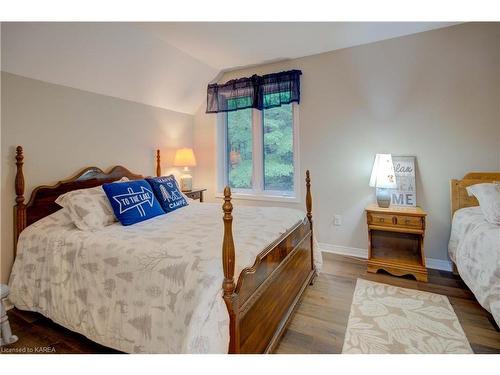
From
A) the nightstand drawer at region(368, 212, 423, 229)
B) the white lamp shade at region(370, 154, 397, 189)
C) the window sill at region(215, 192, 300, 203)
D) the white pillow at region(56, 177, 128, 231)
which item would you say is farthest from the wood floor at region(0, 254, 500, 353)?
the window sill at region(215, 192, 300, 203)

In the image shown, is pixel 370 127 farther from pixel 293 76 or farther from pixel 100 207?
pixel 100 207

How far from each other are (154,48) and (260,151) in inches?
71.6

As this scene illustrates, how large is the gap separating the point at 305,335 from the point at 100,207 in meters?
1.84

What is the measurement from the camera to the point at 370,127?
9.86ft

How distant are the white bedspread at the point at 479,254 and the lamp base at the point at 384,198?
0.61 meters

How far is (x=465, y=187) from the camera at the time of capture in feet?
8.25

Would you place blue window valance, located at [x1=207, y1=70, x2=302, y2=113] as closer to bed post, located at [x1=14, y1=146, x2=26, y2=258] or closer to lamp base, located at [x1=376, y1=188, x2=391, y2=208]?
lamp base, located at [x1=376, y1=188, x2=391, y2=208]

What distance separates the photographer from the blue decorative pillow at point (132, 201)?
206cm

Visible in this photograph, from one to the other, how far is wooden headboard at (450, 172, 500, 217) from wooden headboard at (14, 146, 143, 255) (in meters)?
3.64

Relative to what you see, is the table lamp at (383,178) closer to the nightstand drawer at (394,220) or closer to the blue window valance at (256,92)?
the nightstand drawer at (394,220)
